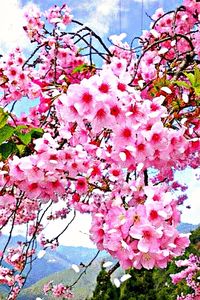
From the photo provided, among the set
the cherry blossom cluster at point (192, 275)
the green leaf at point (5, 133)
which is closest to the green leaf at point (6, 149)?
the green leaf at point (5, 133)

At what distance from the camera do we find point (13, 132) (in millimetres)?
1782

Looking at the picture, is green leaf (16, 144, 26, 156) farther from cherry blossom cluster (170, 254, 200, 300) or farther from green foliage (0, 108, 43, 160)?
cherry blossom cluster (170, 254, 200, 300)

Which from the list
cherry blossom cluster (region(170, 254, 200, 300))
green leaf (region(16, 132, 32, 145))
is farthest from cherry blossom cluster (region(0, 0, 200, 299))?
cherry blossom cluster (region(170, 254, 200, 300))

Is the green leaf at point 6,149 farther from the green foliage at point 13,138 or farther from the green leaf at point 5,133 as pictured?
the green leaf at point 5,133

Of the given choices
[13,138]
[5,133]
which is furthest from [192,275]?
[5,133]

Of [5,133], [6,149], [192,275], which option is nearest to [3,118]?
[5,133]

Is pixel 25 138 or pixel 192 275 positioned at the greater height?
pixel 192 275

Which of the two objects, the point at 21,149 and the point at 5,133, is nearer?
the point at 5,133

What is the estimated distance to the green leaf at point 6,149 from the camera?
1844 mm

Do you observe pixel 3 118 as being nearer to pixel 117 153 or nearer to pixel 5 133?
pixel 5 133

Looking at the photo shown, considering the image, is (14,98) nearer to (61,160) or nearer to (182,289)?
(61,160)

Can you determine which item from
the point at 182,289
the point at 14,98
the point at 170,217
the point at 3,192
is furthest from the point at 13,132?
the point at 182,289

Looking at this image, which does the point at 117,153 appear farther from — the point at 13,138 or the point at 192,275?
the point at 192,275

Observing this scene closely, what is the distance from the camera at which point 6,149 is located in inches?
73.2
